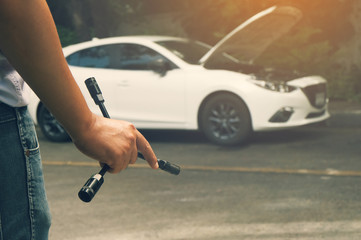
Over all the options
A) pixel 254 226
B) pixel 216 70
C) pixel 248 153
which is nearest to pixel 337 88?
pixel 216 70

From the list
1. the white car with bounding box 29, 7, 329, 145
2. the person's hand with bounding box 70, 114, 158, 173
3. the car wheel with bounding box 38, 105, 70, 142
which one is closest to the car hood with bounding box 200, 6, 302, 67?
the white car with bounding box 29, 7, 329, 145

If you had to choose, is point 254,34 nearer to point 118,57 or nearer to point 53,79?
point 118,57

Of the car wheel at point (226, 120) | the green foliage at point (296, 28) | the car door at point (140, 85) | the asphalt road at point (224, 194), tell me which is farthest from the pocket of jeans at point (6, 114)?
the green foliage at point (296, 28)

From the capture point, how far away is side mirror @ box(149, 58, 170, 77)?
9.41 m

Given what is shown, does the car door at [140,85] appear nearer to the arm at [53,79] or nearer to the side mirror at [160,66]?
the side mirror at [160,66]

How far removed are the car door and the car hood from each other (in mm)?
591

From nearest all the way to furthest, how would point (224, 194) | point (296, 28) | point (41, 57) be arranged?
point (41, 57), point (224, 194), point (296, 28)

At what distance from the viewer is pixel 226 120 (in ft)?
29.6

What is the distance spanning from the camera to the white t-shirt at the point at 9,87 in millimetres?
1711

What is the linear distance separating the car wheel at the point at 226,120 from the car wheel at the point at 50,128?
6.81 ft

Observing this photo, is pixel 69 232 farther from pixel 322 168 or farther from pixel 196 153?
pixel 196 153

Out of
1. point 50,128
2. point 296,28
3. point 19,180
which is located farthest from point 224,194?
point 296,28

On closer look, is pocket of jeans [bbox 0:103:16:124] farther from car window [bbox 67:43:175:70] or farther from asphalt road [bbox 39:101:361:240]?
car window [bbox 67:43:175:70]

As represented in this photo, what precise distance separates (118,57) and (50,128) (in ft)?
4.66
